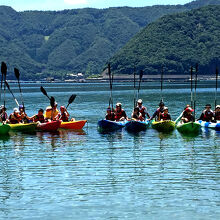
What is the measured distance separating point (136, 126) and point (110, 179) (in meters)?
15.5

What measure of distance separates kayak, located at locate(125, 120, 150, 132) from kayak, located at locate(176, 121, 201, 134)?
224 centimetres

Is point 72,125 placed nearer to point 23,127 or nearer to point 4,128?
point 23,127

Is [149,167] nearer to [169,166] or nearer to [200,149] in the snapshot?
[169,166]

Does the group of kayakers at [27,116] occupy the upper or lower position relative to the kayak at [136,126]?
upper

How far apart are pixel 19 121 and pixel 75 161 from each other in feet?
40.9

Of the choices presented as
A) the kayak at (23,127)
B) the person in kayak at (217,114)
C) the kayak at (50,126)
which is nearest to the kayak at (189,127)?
the person in kayak at (217,114)

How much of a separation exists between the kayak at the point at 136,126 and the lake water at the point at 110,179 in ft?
13.0

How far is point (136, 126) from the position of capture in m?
34.9

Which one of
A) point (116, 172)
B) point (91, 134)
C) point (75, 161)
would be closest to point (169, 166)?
point (116, 172)

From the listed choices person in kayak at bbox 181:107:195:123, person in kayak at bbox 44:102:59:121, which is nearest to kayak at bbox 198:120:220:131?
person in kayak at bbox 181:107:195:123

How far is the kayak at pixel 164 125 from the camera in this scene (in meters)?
34.7

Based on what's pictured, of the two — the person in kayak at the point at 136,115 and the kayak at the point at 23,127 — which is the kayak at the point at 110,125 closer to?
the person in kayak at the point at 136,115

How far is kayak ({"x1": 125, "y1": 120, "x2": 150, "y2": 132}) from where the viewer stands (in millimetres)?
34719

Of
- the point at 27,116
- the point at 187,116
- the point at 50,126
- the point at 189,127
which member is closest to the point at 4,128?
the point at 27,116
